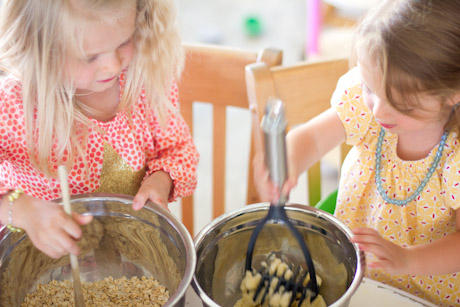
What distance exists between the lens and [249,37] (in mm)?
2613

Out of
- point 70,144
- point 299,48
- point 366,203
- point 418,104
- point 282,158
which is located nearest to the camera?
point 282,158

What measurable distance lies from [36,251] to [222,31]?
2.04 metres

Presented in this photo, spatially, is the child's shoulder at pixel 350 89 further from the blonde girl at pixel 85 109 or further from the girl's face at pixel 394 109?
A: the blonde girl at pixel 85 109

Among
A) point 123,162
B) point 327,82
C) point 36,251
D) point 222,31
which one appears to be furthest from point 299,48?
point 36,251

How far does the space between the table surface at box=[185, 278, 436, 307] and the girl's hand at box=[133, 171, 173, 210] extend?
136 mm

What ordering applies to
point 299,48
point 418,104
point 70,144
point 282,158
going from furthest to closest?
point 299,48 → point 70,144 → point 418,104 → point 282,158

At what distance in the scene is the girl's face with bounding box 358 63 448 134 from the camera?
28.8 inches

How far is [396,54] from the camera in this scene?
700mm

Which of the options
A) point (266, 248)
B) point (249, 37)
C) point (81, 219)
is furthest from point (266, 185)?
point (249, 37)

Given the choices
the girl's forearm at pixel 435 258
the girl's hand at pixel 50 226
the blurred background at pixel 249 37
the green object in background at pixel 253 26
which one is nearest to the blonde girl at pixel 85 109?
the girl's hand at pixel 50 226

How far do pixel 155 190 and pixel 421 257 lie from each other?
0.38 metres

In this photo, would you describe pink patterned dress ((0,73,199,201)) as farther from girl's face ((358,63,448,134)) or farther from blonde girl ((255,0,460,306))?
girl's face ((358,63,448,134))

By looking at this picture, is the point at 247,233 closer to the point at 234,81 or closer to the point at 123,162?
the point at 123,162

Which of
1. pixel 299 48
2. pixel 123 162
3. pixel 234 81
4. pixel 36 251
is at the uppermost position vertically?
pixel 299 48
